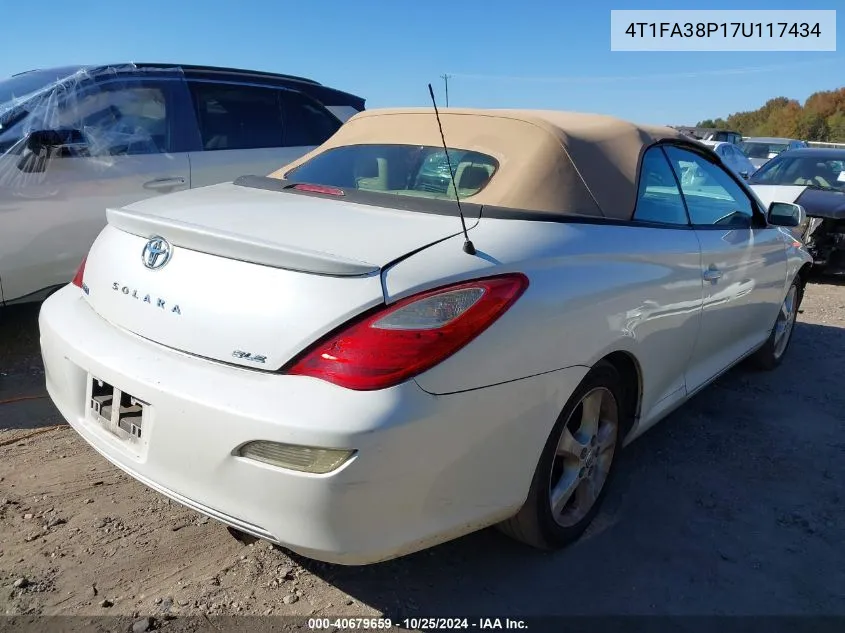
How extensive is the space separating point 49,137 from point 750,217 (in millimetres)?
4094

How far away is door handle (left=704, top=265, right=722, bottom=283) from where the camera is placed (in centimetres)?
320

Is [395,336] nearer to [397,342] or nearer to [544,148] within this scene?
[397,342]

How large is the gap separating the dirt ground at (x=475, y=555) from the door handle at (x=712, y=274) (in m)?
0.86

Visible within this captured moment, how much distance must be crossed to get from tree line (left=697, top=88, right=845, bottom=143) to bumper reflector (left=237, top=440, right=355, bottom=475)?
55.2 m

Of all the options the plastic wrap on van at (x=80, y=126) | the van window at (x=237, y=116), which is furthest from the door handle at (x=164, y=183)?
the van window at (x=237, y=116)

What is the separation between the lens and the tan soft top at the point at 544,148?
259cm

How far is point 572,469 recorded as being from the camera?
2.61 m

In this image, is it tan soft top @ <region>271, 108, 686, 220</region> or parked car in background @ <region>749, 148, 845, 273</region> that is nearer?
tan soft top @ <region>271, 108, 686, 220</region>

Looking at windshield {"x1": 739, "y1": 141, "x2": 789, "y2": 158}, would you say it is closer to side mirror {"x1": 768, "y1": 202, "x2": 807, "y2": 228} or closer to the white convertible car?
side mirror {"x1": 768, "y1": 202, "x2": 807, "y2": 228}

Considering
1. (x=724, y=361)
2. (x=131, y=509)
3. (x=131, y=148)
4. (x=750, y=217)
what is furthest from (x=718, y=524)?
(x=131, y=148)

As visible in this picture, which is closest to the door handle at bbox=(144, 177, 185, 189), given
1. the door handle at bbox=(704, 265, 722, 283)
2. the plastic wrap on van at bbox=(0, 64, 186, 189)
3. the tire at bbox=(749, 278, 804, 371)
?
the plastic wrap on van at bbox=(0, 64, 186, 189)

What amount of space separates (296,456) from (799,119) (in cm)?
6175

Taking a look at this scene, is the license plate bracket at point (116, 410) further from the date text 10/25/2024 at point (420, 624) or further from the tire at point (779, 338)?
the tire at point (779, 338)

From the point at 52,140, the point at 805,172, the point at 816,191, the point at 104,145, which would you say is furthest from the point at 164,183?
the point at 805,172
